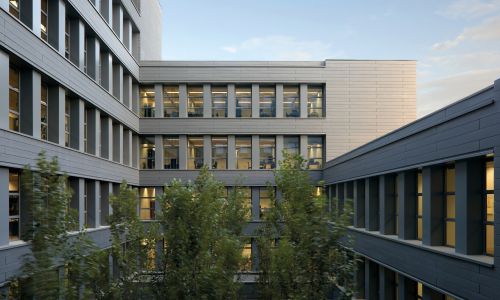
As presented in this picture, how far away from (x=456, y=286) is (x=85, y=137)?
72.7 feet

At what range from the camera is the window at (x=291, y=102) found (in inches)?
1656

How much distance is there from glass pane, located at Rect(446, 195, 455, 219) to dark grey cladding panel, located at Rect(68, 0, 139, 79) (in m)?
20.3

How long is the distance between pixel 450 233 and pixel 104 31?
2370cm

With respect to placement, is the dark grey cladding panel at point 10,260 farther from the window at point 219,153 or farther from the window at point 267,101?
the window at point 267,101

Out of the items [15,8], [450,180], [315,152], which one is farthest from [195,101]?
[450,180]

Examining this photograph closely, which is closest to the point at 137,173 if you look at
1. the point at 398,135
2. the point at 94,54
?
the point at 94,54

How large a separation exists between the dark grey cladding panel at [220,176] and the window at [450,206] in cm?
2416

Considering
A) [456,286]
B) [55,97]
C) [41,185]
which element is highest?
[55,97]

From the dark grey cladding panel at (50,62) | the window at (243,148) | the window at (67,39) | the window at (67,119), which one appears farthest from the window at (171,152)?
the window at (67,39)

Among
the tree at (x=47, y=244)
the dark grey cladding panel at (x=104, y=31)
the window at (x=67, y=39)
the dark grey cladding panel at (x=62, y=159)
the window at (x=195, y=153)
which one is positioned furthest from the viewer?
the window at (x=195, y=153)

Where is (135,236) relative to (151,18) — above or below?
below

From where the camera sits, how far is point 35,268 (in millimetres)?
8539

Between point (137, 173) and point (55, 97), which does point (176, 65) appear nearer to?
point (137, 173)

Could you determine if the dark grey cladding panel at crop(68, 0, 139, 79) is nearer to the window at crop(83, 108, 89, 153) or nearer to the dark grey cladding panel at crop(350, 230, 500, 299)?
the window at crop(83, 108, 89, 153)
